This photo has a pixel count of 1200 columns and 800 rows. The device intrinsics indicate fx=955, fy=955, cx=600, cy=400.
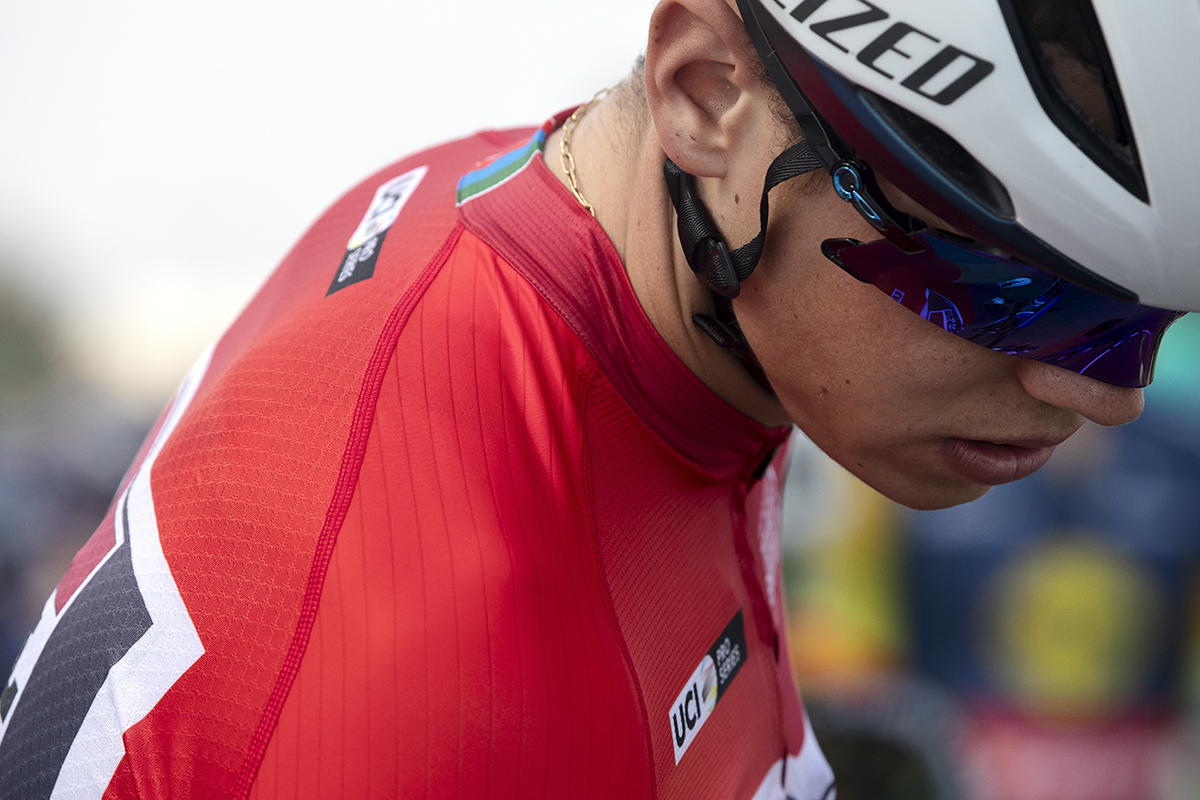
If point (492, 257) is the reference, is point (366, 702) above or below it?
below

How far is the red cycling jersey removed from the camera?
81 centimetres

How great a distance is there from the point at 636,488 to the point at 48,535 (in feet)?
13.3

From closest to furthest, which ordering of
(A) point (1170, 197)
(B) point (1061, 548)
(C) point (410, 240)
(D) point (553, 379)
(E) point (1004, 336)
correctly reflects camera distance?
(A) point (1170, 197) → (E) point (1004, 336) → (D) point (553, 379) → (C) point (410, 240) → (B) point (1061, 548)

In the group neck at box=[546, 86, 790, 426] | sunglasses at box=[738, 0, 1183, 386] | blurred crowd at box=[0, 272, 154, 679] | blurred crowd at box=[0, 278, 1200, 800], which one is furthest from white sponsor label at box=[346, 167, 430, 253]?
blurred crowd at box=[0, 272, 154, 679]

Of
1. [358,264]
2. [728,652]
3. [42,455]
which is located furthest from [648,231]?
[42,455]

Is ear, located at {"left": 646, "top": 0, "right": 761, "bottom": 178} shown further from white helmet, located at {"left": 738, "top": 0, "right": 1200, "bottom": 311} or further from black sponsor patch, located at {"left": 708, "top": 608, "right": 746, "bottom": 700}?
black sponsor patch, located at {"left": 708, "top": 608, "right": 746, "bottom": 700}

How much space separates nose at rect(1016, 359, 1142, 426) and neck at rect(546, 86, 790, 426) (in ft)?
1.08

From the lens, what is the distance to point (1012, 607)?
4.16 metres

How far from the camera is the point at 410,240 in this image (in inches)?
44.1

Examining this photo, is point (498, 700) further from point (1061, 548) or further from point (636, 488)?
point (1061, 548)

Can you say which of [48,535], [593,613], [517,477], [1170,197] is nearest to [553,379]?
[517,477]

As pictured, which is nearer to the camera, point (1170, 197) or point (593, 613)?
point (1170, 197)

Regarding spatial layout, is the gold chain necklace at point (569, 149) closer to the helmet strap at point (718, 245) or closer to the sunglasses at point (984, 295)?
the helmet strap at point (718, 245)

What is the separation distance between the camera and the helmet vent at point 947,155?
812 mm
